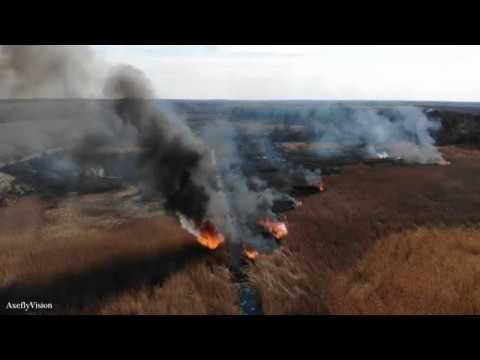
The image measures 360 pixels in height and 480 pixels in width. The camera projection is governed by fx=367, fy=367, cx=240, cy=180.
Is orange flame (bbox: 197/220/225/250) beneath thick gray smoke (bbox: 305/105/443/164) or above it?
beneath

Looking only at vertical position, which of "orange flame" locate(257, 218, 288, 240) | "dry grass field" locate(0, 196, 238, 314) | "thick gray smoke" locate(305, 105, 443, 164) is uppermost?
"thick gray smoke" locate(305, 105, 443, 164)

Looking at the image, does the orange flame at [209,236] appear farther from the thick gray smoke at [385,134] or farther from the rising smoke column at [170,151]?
the thick gray smoke at [385,134]

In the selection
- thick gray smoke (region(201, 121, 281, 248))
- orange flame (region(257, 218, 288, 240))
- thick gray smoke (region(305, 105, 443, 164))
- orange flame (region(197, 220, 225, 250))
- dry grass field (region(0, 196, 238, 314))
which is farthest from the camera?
thick gray smoke (region(305, 105, 443, 164))

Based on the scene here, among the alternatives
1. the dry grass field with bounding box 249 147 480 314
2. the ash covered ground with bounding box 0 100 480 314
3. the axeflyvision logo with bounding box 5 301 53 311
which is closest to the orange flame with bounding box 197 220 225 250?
the ash covered ground with bounding box 0 100 480 314

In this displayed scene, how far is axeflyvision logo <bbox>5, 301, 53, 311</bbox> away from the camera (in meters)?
12.7

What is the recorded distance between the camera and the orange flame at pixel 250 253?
16.1 meters

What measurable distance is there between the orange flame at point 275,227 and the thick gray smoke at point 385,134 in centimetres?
2713

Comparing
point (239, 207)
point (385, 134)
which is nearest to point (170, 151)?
point (239, 207)

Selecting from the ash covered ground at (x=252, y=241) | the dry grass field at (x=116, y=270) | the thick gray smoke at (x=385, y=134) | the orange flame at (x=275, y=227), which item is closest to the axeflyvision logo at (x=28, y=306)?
the dry grass field at (x=116, y=270)

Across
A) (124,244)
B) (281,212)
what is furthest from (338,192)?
(124,244)

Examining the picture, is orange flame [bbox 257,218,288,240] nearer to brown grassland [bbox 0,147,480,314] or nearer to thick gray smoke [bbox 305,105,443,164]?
brown grassland [bbox 0,147,480,314]

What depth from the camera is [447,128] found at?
62.3 metres

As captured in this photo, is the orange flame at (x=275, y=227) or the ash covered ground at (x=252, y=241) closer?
the ash covered ground at (x=252, y=241)

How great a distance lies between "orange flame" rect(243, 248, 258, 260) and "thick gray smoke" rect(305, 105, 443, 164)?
3039cm
